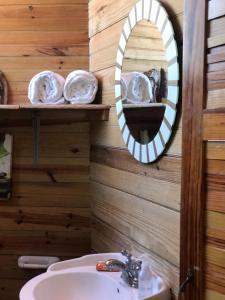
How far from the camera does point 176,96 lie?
1.34 m

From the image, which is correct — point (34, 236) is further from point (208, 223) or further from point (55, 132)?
point (208, 223)

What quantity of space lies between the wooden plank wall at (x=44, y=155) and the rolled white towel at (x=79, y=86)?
0.70 feet

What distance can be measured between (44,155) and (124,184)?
→ 614 mm

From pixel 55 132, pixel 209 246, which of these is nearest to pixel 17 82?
pixel 55 132

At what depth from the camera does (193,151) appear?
1.12 metres

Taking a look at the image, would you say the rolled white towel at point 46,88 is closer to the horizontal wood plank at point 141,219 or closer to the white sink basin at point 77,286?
the horizontal wood plank at point 141,219

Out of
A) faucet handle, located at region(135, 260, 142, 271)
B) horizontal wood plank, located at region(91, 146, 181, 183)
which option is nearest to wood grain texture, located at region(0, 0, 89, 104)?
horizontal wood plank, located at region(91, 146, 181, 183)

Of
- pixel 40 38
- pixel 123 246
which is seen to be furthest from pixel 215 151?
pixel 40 38

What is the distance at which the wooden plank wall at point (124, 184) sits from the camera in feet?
4.58

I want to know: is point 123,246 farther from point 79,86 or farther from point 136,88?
point 79,86

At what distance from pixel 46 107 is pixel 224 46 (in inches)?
43.4

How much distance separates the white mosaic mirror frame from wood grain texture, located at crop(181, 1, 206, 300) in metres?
0.20

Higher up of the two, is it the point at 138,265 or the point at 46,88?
the point at 46,88

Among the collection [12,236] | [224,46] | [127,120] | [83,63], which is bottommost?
[12,236]
